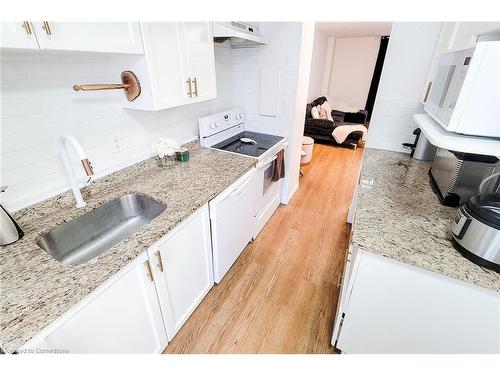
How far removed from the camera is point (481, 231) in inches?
34.0

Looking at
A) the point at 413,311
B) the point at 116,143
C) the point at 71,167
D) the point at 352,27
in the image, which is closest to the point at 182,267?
the point at 71,167

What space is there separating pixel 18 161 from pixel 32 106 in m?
0.27

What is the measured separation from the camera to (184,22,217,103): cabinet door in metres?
1.51

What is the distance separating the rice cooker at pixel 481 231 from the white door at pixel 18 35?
175 centimetres

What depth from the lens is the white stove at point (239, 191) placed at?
1.67 meters

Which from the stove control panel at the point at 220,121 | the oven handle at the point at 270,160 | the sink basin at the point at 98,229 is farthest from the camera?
the stove control panel at the point at 220,121

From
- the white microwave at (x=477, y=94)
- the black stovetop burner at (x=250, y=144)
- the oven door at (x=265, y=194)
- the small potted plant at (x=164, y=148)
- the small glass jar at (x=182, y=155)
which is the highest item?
the white microwave at (x=477, y=94)

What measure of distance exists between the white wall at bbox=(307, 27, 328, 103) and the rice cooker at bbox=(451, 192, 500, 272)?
5473mm

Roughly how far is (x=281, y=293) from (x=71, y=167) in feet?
5.34

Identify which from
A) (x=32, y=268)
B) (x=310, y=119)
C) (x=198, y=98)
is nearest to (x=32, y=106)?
(x=32, y=268)

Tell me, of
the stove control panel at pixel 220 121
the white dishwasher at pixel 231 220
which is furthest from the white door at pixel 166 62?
the white dishwasher at pixel 231 220

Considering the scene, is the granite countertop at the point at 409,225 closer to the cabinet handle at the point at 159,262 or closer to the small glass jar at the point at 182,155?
the cabinet handle at the point at 159,262

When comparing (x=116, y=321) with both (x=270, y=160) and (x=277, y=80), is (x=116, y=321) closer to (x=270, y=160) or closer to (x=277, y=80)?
(x=270, y=160)
